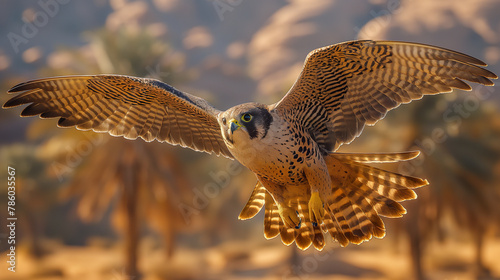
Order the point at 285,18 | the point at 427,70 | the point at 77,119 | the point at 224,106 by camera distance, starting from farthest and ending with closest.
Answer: the point at 285,18, the point at 224,106, the point at 77,119, the point at 427,70

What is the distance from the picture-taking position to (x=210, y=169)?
55.3 ft

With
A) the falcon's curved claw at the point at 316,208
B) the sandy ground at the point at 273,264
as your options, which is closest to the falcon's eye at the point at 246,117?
the falcon's curved claw at the point at 316,208

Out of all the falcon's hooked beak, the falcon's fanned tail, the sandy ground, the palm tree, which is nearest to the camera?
the falcon's hooked beak

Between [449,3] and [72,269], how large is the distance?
81.4ft

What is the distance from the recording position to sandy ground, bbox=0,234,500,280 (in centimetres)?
1678

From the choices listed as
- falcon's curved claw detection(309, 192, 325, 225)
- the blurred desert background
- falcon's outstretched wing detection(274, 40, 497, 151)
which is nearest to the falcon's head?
falcon's outstretched wing detection(274, 40, 497, 151)

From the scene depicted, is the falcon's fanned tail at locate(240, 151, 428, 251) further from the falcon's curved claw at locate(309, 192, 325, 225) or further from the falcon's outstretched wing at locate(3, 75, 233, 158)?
the falcon's outstretched wing at locate(3, 75, 233, 158)

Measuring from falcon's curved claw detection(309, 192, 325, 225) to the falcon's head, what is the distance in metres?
0.47

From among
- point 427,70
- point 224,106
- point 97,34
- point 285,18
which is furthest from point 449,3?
point 427,70

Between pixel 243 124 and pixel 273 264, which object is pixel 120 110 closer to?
pixel 243 124

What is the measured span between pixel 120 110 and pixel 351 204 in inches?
65.5

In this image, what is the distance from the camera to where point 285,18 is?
3728 cm

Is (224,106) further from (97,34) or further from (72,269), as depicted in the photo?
(97,34)

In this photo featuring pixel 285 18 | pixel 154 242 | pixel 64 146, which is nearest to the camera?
pixel 64 146
